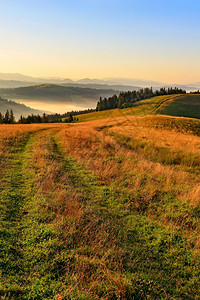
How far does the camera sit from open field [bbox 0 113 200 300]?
14.2 ft

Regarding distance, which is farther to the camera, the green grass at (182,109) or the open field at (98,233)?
the green grass at (182,109)

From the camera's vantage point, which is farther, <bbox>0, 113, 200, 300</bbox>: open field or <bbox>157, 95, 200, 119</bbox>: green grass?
<bbox>157, 95, 200, 119</bbox>: green grass

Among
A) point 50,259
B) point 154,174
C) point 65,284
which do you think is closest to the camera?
point 65,284

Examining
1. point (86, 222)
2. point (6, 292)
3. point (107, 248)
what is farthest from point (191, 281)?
point (6, 292)

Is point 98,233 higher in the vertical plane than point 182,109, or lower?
lower

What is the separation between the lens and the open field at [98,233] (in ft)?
14.2

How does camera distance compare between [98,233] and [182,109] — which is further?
[182,109]

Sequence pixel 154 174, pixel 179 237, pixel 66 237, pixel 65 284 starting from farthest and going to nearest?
pixel 154 174
pixel 179 237
pixel 66 237
pixel 65 284

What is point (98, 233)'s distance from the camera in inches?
233

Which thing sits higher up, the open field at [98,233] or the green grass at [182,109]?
the green grass at [182,109]

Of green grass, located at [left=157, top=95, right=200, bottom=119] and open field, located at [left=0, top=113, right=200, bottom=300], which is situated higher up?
green grass, located at [left=157, top=95, right=200, bottom=119]

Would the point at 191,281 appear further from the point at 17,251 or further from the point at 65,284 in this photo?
the point at 17,251

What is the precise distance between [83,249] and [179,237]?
11.0ft

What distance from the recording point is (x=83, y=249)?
5.35m
